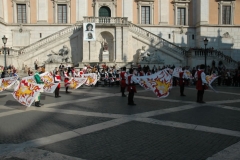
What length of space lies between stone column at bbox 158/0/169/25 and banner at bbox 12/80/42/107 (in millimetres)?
27489

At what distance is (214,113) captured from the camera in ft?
35.0

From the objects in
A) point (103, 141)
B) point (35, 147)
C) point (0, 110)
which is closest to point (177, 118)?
point (103, 141)

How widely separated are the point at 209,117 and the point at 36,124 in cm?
622

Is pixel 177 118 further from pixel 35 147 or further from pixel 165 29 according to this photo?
pixel 165 29

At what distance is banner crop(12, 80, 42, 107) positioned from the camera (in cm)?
1193

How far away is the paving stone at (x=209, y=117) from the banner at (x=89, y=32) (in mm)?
19708

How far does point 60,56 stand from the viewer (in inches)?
1188

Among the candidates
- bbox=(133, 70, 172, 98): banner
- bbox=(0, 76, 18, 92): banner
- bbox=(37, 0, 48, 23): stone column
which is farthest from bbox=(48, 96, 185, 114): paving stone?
bbox=(37, 0, 48, 23): stone column

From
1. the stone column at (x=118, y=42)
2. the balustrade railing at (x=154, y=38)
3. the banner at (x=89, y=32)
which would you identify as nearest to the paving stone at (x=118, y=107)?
the banner at (x=89, y=32)

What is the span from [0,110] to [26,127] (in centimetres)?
375

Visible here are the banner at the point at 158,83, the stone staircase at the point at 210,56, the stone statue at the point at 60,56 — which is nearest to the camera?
the banner at the point at 158,83

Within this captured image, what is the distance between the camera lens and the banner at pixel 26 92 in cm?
1193

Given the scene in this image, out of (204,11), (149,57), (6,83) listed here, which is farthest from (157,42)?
(6,83)

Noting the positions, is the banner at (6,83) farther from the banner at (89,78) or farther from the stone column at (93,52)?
the stone column at (93,52)
